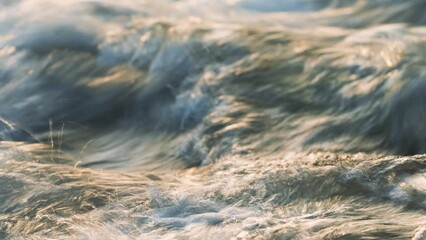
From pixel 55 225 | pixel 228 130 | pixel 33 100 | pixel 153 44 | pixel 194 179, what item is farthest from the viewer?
pixel 153 44

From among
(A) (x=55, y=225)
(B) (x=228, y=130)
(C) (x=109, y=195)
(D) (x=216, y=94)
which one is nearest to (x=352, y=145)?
(B) (x=228, y=130)

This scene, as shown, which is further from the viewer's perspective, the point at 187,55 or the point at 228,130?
the point at 187,55

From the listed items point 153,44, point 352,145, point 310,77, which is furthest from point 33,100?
point 352,145

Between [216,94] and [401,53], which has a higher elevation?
[401,53]

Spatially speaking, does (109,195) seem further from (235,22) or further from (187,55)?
(235,22)

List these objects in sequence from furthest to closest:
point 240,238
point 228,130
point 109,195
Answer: point 228,130 < point 109,195 < point 240,238

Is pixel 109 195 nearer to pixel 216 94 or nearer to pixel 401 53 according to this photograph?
pixel 216 94
